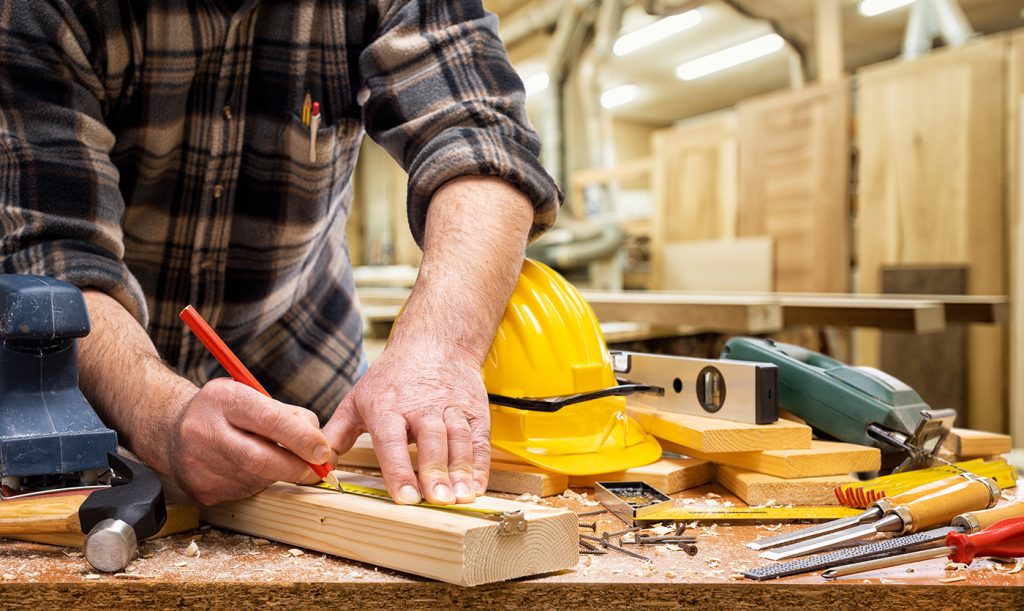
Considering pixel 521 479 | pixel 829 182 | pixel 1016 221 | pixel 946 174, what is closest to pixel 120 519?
pixel 521 479

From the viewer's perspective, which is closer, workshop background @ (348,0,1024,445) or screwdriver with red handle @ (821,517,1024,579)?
screwdriver with red handle @ (821,517,1024,579)

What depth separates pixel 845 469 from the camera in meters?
1.04

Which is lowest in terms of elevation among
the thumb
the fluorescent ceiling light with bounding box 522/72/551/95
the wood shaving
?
the wood shaving

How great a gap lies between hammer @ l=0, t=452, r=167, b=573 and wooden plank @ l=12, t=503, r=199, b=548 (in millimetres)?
18

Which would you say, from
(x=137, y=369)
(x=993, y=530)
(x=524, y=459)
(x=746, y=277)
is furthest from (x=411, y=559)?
(x=746, y=277)

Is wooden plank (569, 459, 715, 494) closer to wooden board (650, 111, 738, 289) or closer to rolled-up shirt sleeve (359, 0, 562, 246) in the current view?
rolled-up shirt sleeve (359, 0, 562, 246)

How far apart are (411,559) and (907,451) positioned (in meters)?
0.75

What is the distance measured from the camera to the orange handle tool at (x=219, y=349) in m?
0.83

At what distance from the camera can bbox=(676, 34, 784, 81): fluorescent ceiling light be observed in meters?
8.17

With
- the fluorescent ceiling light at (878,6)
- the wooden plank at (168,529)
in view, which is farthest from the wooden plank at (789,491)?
the fluorescent ceiling light at (878,6)

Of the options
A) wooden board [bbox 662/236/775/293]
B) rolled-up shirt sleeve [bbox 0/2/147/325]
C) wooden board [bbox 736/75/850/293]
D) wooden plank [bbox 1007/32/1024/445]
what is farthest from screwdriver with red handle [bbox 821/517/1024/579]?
wooden board [bbox 662/236/775/293]

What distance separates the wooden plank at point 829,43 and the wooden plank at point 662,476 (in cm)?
385

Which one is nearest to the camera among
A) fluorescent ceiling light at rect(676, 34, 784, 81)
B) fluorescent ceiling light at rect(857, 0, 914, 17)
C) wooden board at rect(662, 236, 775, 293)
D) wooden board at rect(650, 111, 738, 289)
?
wooden board at rect(662, 236, 775, 293)

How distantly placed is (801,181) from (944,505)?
3.91 metres
